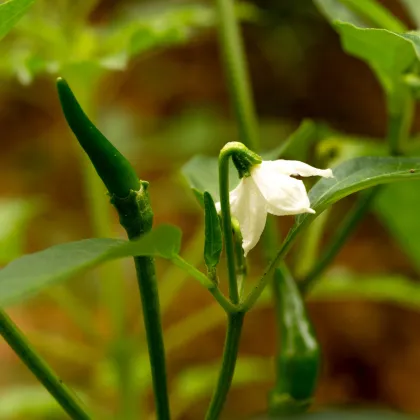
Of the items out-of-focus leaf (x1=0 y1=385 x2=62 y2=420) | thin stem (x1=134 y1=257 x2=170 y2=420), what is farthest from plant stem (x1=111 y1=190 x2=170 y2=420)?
out-of-focus leaf (x1=0 y1=385 x2=62 y2=420)

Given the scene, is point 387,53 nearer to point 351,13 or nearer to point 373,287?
point 351,13

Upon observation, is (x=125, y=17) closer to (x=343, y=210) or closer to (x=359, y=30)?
(x=359, y=30)

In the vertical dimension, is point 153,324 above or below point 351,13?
below

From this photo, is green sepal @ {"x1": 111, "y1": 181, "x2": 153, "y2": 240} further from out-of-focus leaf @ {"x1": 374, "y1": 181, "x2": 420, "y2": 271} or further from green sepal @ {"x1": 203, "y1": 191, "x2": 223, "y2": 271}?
out-of-focus leaf @ {"x1": 374, "y1": 181, "x2": 420, "y2": 271}

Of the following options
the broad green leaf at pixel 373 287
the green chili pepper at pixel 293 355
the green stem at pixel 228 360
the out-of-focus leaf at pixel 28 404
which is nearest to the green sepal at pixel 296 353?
the green chili pepper at pixel 293 355

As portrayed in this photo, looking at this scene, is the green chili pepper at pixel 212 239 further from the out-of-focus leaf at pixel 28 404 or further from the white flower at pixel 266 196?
the out-of-focus leaf at pixel 28 404

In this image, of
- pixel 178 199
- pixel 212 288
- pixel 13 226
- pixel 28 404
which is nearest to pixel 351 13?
pixel 212 288

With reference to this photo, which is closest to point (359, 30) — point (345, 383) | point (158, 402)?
point (158, 402)
